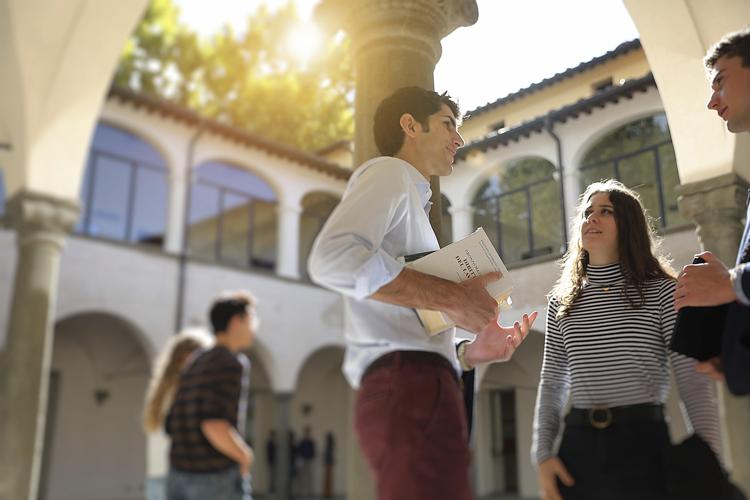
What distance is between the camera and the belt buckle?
67.5 inches

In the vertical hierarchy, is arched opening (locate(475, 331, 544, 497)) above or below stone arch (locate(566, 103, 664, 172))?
below

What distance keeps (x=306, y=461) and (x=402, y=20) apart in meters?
16.3

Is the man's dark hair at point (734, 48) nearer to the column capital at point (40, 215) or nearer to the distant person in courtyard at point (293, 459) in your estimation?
the column capital at point (40, 215)

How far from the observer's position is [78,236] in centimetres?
1262

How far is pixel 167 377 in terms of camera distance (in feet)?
12.2

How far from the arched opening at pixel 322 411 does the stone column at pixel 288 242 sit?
3171 mm

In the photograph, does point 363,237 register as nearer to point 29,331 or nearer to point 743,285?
point 743,285

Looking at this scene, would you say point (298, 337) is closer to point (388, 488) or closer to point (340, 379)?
point (340, 379)

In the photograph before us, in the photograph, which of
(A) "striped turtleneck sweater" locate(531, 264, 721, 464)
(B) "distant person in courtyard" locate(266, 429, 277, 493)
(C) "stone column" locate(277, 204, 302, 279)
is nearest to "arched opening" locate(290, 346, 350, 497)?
(B) "distant person in courtyard" locate(266, 429, 277, 493)

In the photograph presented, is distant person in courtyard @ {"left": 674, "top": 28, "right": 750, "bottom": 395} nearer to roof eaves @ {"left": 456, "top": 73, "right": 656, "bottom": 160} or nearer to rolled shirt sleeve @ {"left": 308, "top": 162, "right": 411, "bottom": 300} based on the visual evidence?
rolled shirt sleeve @ {"left": 308, "top": 162, "right": 411, "bottom": 300}

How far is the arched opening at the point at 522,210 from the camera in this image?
2363mm

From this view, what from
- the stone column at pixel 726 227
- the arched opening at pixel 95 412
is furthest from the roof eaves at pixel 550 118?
the arched opening at pixel 95 412

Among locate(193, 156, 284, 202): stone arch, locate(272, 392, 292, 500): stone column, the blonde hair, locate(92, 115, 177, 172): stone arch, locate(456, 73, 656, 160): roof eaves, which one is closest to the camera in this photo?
locate(456, 73, 656, 160): roof eaves

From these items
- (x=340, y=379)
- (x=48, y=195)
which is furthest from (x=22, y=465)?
(x=340, y=379)
